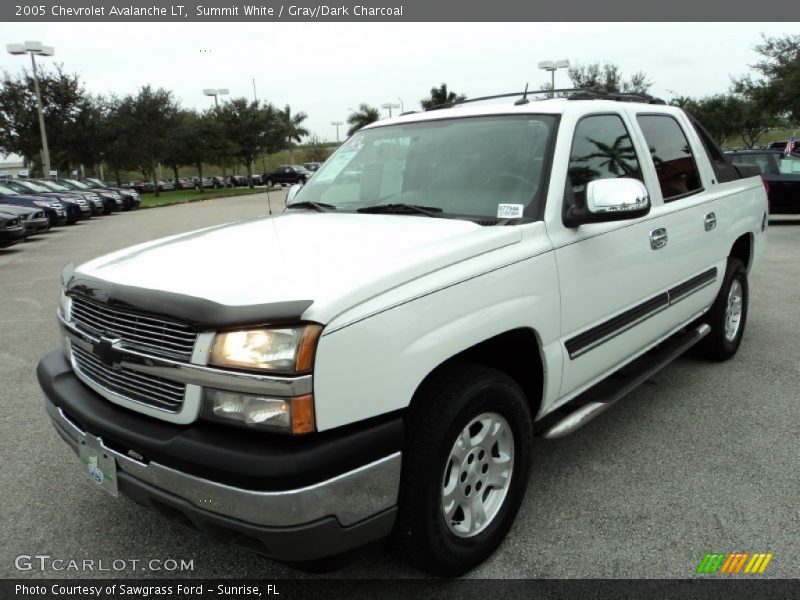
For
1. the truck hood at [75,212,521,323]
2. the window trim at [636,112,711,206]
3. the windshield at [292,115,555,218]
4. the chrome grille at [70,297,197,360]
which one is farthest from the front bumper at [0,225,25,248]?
the window trim at [636,112,711,206]

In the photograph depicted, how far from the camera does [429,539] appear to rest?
2.21 m

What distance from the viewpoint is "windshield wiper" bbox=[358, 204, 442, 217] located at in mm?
2936

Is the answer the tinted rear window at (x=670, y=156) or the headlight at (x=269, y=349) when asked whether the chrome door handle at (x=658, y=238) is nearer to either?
the tinted rear window at (x=670, y=156)

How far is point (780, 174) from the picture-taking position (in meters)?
13.2

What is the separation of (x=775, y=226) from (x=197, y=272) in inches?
583

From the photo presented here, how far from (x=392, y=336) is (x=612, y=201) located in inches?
49.1

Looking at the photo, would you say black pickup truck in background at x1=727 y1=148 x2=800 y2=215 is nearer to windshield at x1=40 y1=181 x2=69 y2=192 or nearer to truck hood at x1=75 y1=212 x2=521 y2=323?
truck hood at x1=75 y1=212 x2=521 y2=323

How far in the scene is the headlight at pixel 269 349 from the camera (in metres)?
1.87

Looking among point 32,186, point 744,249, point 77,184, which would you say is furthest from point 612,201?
point 77,184

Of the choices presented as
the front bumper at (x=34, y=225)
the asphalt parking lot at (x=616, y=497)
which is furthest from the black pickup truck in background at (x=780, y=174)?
the front bumper at (x=34, y=225)

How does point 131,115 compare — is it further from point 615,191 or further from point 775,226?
point 615,191

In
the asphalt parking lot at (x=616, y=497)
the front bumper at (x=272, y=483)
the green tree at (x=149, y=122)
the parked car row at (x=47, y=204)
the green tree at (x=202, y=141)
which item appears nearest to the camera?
the front bumper at (x=272, y=483)

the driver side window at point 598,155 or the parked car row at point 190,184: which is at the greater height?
the driver side window at point 598,155

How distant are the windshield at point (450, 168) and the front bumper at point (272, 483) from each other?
133cm
